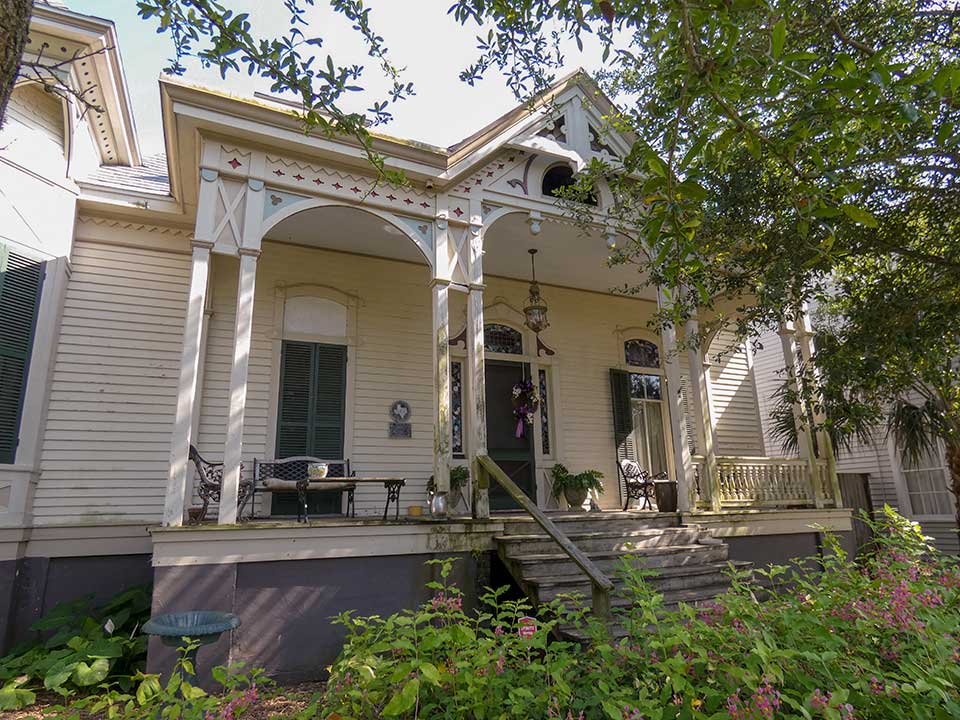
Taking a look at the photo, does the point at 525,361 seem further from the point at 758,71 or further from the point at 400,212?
the point at 758,71

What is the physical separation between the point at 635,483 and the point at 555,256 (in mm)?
3611

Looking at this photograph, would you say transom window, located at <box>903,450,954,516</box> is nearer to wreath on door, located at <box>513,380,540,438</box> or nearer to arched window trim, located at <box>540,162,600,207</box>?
wreath on door, located at <box>513,380,540,438</box>

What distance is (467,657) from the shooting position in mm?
2719

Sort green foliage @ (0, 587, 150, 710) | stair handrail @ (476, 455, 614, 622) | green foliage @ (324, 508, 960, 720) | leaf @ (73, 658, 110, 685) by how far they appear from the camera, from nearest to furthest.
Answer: green foliage @ (324, 508, 960, 720), stair handrail @ (476, 455, 614, 622), leaf @ (73, 658, 110, 685), green foliage @ (0, 587, 150, 710)

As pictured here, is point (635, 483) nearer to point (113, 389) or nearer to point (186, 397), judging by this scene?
point (186, 397)

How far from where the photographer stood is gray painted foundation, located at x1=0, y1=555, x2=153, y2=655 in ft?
19.8

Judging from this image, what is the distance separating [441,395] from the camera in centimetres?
626

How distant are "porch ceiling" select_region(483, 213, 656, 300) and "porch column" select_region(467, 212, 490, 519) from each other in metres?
0.90

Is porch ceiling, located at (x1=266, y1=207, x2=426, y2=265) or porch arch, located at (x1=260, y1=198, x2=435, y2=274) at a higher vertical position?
porch ceiling, located at (x1=266, y1=207, x2=426, y2=265)

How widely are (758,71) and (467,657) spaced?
3.08 m

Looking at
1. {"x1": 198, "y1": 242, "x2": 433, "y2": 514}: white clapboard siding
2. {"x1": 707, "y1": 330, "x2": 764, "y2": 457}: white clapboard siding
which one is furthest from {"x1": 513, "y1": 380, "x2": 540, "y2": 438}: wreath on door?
{"x1": 707, "y1": 330, "x2": 764, "y2": 457}: white clapboard siding

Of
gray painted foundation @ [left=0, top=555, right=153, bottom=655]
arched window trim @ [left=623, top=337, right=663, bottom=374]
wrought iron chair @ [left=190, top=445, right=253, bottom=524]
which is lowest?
gray painted foundation @ [left=0, top=555, right=153, bottom=655]

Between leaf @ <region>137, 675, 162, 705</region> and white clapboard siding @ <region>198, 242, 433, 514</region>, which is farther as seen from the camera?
white clapboard siding @ <region>198, 242, 433, 514</region>

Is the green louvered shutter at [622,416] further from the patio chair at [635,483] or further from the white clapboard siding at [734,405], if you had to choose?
the white clapboard siding at [734,405]
